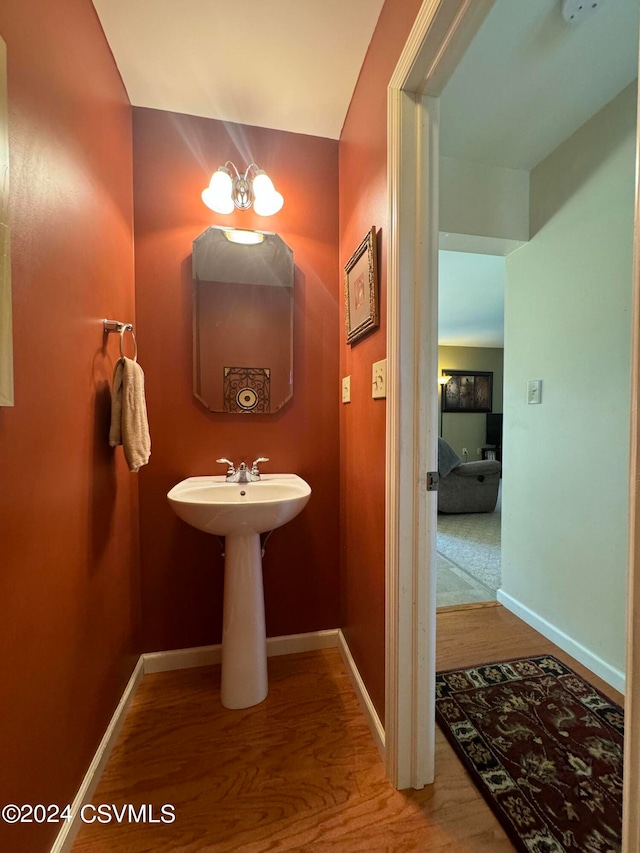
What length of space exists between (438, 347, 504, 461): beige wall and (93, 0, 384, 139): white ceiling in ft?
16.6

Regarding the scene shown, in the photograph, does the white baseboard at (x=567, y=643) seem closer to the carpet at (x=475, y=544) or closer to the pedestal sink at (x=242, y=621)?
the carpet at (x=475, y=544)

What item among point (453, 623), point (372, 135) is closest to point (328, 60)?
point (372, 135)

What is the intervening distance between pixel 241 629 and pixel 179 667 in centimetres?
49

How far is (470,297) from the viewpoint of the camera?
3652mm

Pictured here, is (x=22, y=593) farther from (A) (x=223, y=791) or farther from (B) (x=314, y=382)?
(B) (x=314, y=382)

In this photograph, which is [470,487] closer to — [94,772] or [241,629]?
[241,629]

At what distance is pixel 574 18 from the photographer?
3.63 feet

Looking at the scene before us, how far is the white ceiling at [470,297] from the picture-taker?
2821 millimetres

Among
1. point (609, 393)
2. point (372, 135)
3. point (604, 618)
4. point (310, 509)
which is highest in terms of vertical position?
point (372, 135)

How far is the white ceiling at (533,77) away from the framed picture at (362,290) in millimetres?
772

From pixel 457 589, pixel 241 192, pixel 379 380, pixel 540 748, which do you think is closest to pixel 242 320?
pixel 241 192

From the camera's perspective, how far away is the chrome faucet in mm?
1476

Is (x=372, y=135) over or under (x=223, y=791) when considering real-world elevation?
over

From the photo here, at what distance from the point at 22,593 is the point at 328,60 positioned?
194cm
